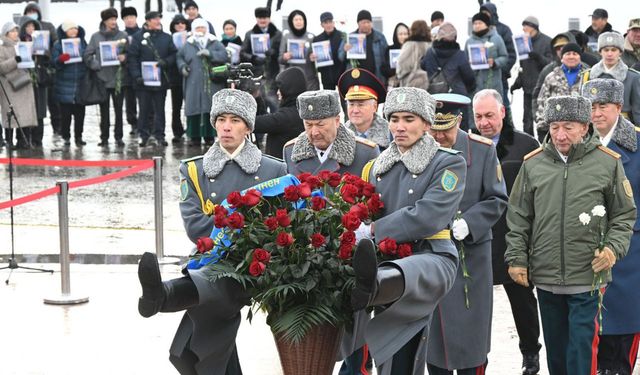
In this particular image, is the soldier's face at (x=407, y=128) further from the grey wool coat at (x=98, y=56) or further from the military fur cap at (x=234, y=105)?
the grey wool coat at (x=98, y=56)

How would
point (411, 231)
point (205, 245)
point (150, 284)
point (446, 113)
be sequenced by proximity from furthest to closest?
point (446, 113) → point (411, 231) → point (205, 245) → point (150, 284)

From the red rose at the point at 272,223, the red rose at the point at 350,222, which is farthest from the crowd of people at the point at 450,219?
the red rose at the point at 272,223

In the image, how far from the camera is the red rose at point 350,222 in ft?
17.5

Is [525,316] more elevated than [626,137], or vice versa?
[626,137]

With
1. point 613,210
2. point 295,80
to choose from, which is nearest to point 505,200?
point 613,210

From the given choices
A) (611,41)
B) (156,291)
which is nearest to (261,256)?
(156,291)

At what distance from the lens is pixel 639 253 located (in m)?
7.62

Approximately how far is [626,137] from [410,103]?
1.98m

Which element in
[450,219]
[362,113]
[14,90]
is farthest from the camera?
[14,90]

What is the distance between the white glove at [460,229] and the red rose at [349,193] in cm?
134

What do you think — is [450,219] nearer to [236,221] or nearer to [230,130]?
[236,221]

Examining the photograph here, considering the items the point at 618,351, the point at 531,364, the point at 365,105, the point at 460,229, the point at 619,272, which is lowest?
the point at 531,364

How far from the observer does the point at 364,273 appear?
4875 mm

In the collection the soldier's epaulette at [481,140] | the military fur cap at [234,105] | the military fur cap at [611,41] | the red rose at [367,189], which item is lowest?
the red rose at [367,189]
